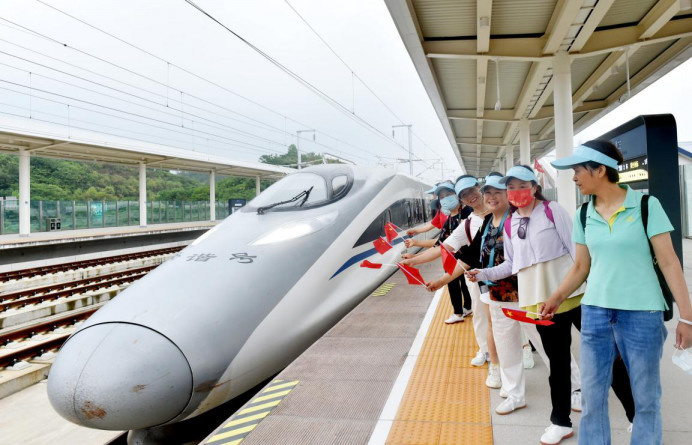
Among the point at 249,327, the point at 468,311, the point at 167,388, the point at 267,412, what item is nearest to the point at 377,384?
the point at 267,412

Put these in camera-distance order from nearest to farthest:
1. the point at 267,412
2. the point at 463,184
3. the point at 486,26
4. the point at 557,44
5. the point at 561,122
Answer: the point at 267,412 → the point at 463,184 → the point at 486,26 → the point at 557,44 → the point at 561,122

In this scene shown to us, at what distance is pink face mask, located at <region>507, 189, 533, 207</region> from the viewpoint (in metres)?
2.89

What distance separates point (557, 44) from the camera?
8.97 meters

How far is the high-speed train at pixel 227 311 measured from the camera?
3.32 metres

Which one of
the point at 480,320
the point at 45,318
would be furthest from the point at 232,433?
the point at 45,318

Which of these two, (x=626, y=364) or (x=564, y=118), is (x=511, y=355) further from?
(x=564, y=118)

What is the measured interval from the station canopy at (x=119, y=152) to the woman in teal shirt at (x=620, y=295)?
59.5 ft

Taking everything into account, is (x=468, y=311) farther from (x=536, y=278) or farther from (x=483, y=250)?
(x=536, y=278)

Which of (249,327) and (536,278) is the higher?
(536,278)

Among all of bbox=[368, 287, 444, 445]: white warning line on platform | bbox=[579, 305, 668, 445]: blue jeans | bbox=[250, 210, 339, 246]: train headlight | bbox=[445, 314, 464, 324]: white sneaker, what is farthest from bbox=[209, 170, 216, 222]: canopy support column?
bbox=[579, 305, 668, 445]: blue jeans

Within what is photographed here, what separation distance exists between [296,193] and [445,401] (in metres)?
3.53

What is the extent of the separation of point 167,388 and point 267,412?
71cm

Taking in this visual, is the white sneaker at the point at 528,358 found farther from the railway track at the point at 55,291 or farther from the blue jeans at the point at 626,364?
the railway track at the point at 55,291

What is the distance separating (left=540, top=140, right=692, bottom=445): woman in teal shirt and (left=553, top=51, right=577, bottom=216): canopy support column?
816cm
